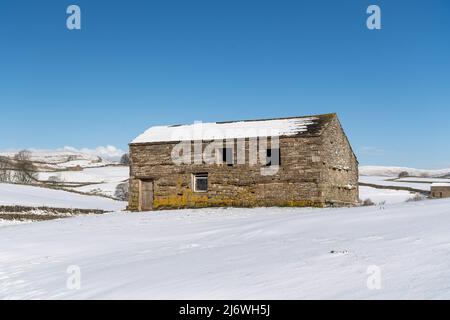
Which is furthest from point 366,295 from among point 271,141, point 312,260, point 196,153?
point 196,153

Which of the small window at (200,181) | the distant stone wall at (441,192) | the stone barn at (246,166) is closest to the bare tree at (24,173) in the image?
the stone barn at (246,166)

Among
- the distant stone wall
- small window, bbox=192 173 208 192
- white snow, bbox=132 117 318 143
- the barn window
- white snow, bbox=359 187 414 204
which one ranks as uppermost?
white snow, bbox=132 117 318 143

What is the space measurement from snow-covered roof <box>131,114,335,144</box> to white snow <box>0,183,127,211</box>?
10.5m

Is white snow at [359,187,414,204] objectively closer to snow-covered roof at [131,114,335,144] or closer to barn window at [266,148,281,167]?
snow-covered roof at [131,114,335,144]

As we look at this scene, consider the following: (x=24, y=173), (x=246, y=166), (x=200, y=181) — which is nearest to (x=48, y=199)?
(x=200, y=181)

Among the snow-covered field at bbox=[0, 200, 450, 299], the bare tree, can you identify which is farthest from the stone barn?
the bare tree

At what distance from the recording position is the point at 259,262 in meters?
8.38

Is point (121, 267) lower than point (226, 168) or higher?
lower

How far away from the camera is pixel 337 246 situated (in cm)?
929

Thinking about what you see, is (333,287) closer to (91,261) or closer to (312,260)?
(312,260)

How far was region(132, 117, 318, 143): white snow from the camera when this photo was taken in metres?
28.3

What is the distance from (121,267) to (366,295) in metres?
5.21

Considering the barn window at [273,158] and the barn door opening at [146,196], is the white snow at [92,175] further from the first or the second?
the barn window at [273,158]
